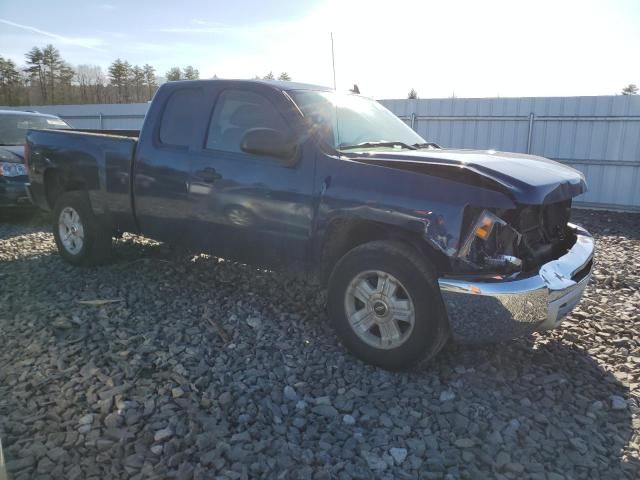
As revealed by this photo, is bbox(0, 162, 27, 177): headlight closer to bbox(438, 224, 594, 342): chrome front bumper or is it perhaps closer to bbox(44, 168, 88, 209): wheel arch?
bbox(44, 168, 88, 209): wheel arch

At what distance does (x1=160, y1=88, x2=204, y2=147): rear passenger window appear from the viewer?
452 cm

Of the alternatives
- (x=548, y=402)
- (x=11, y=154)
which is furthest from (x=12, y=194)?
(x=548, y=402)

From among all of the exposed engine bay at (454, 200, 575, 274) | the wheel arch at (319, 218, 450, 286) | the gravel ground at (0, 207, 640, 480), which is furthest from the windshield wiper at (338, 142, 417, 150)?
the gravel ground at (0, 207, 640, 480)

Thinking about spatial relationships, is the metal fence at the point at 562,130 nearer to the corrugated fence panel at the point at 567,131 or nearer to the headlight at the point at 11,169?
the corrugated fence panel at the point at 567,131

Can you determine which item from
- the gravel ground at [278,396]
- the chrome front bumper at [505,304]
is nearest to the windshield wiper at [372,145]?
the chrome front bumper at [505,304]

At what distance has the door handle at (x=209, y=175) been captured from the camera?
4.15 meters

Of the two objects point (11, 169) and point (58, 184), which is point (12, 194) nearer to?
point (11, 169)

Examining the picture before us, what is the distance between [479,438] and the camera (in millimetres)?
2736

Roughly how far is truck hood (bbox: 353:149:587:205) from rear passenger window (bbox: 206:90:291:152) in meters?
0.89

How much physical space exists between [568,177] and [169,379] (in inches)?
119

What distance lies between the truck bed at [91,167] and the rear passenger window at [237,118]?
1.02 meters

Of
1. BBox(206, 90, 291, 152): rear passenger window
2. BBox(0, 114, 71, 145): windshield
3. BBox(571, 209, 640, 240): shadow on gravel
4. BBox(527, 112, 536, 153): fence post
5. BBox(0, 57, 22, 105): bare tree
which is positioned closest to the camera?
BBox(206, 90, 291, 152): rear passenger window

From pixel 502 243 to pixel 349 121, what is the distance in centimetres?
168

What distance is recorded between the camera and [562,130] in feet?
36.6
